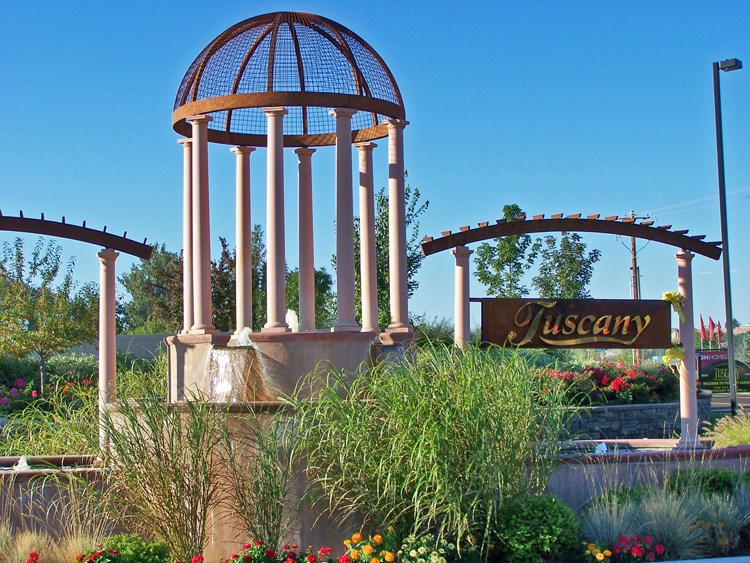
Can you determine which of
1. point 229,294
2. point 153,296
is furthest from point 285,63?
point 153,296

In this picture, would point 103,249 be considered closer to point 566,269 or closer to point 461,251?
point 461,251

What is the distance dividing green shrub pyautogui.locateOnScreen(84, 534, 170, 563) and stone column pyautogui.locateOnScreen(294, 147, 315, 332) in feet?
16.8

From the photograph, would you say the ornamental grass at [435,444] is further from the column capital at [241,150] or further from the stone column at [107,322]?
the column capital at [241,150]

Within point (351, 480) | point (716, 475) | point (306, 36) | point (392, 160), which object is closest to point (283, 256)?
point (392, 160)

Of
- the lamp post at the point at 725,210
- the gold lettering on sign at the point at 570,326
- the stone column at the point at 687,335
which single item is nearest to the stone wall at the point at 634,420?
the lamp post at the point at 725,210

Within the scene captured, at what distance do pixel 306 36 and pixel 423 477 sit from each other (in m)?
7.56

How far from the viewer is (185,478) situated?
8883mm

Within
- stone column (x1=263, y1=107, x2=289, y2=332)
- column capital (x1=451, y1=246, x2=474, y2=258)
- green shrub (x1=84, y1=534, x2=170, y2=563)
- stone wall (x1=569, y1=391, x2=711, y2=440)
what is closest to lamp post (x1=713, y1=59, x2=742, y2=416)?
stone wall (x1=569, y1=391, x2=711, y2=440)

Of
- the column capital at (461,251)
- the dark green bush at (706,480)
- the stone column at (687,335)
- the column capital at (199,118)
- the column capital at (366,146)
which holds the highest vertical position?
the column capital at (199,118)

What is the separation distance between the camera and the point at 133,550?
8.28 metres

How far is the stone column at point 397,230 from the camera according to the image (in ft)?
43.8

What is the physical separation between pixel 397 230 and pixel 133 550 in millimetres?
6380

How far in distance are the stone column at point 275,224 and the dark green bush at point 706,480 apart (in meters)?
4.90

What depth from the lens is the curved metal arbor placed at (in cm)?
1444
